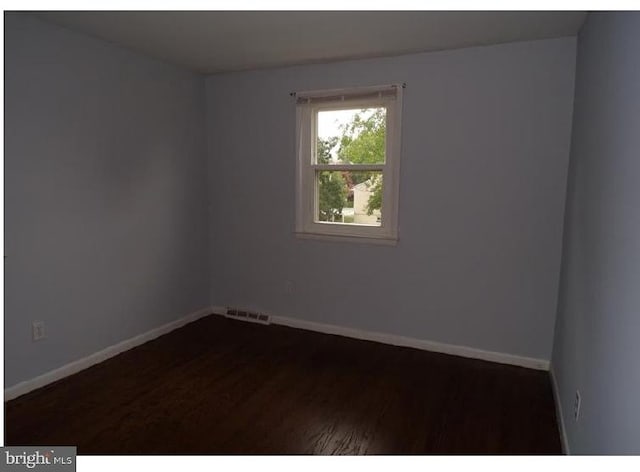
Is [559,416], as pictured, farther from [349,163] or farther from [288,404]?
[349,163]

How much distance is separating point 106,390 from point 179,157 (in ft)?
6.22

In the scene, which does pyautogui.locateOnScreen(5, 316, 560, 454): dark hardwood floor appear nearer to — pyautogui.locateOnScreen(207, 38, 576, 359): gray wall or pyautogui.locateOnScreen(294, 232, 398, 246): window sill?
pyautogui.locateOnScreen(207, 38, 576, 359): gray wall

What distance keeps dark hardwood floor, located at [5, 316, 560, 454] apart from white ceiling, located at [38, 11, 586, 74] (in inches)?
86.6

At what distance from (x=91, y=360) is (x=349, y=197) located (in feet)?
7.32

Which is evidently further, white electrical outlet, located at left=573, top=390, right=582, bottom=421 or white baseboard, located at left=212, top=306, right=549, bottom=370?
white baseboard, located at left=212, top=306, right=549, bottom=370

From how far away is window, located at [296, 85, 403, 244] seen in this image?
3.40 metres

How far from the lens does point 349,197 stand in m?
3.63

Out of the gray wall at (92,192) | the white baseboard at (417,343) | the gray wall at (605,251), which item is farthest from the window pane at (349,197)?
the gray wall at (605,251)

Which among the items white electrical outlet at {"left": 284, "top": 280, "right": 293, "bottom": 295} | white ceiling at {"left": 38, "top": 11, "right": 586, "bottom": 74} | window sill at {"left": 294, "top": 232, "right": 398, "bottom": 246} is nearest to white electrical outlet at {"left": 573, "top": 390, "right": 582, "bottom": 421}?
window sill at {"left": 294, "top": 232, "right": 398, "bottom": 246}

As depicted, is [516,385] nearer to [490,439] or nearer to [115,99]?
[490,439]

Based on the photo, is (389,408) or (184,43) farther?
(184,43)

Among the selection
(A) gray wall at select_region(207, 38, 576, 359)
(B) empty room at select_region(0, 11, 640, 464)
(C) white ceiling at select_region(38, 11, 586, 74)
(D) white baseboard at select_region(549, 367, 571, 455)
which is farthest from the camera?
(A) gray wall at select_region(207, 38, 576, 359)
